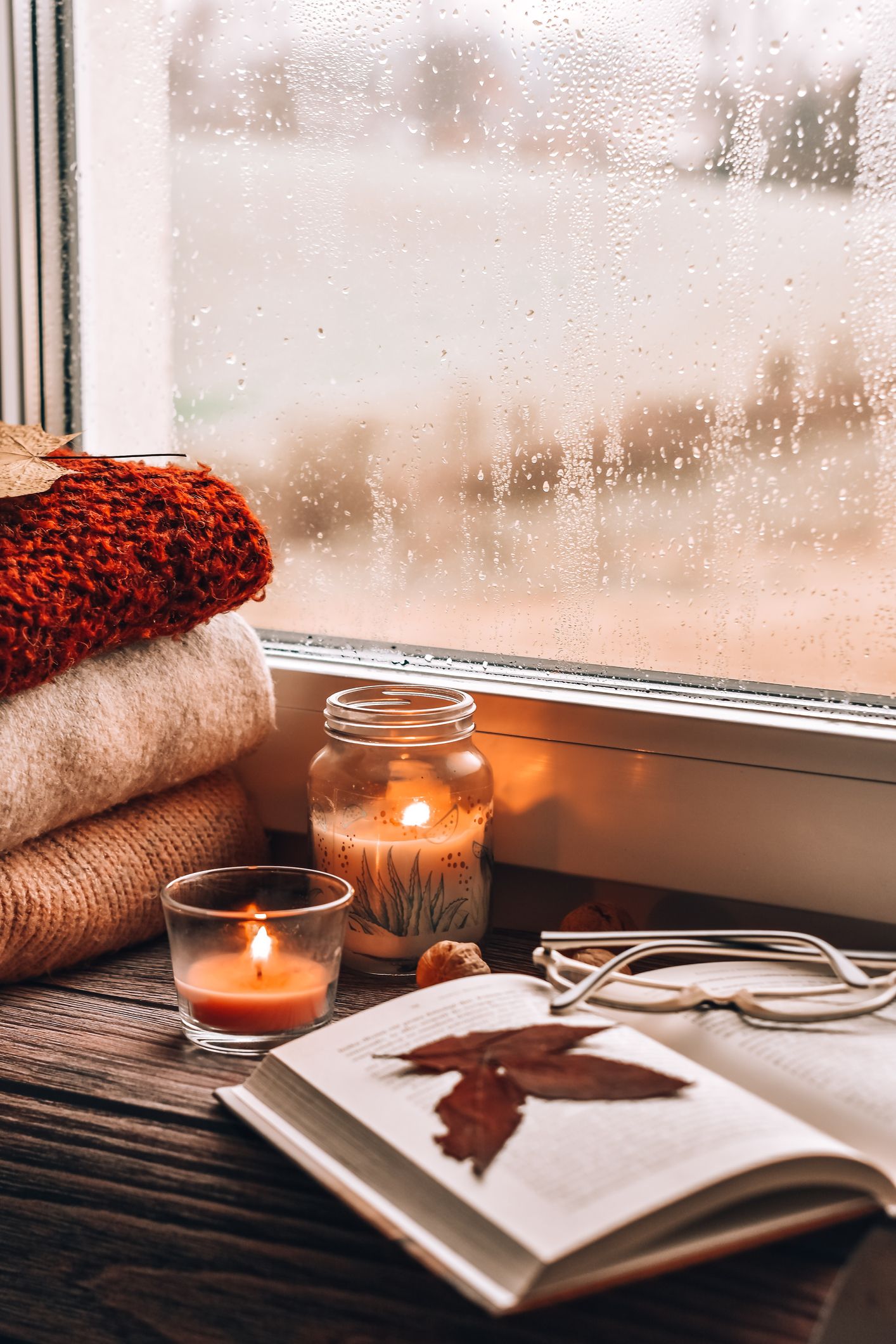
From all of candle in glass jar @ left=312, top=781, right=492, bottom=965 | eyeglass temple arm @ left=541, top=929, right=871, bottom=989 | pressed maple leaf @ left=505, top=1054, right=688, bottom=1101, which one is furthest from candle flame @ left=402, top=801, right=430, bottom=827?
pressed maple leaf @ left=505, top=1054, right=688, bottom=1101

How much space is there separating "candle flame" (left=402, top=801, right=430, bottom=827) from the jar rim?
4 cm

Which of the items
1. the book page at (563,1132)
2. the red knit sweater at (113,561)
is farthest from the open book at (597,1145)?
the red knit sweater at (113,561)

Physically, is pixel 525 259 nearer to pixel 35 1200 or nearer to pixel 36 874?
pixel 36 874

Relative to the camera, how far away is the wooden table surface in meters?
0.40

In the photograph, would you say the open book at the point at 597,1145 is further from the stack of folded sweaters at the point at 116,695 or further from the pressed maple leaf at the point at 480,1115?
the stack of folded sweaters at the point at 116,695

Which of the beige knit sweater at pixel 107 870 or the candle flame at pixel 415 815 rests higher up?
the candle flame at pixel 415 815

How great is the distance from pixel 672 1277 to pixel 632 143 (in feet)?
2.24

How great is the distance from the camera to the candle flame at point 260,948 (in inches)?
23.5

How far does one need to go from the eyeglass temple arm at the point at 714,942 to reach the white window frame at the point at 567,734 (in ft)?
0.35

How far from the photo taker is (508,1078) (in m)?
0.48

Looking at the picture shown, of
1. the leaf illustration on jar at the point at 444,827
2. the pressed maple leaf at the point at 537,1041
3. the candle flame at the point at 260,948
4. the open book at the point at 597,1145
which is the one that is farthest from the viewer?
the leaf illustration on jar at the point at 444,827

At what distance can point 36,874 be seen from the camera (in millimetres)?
641

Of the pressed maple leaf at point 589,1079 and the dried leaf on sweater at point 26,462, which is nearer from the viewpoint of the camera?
the pressed maple leaf at point 589,1079

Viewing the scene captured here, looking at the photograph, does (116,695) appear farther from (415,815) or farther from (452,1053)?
(452,1053)
